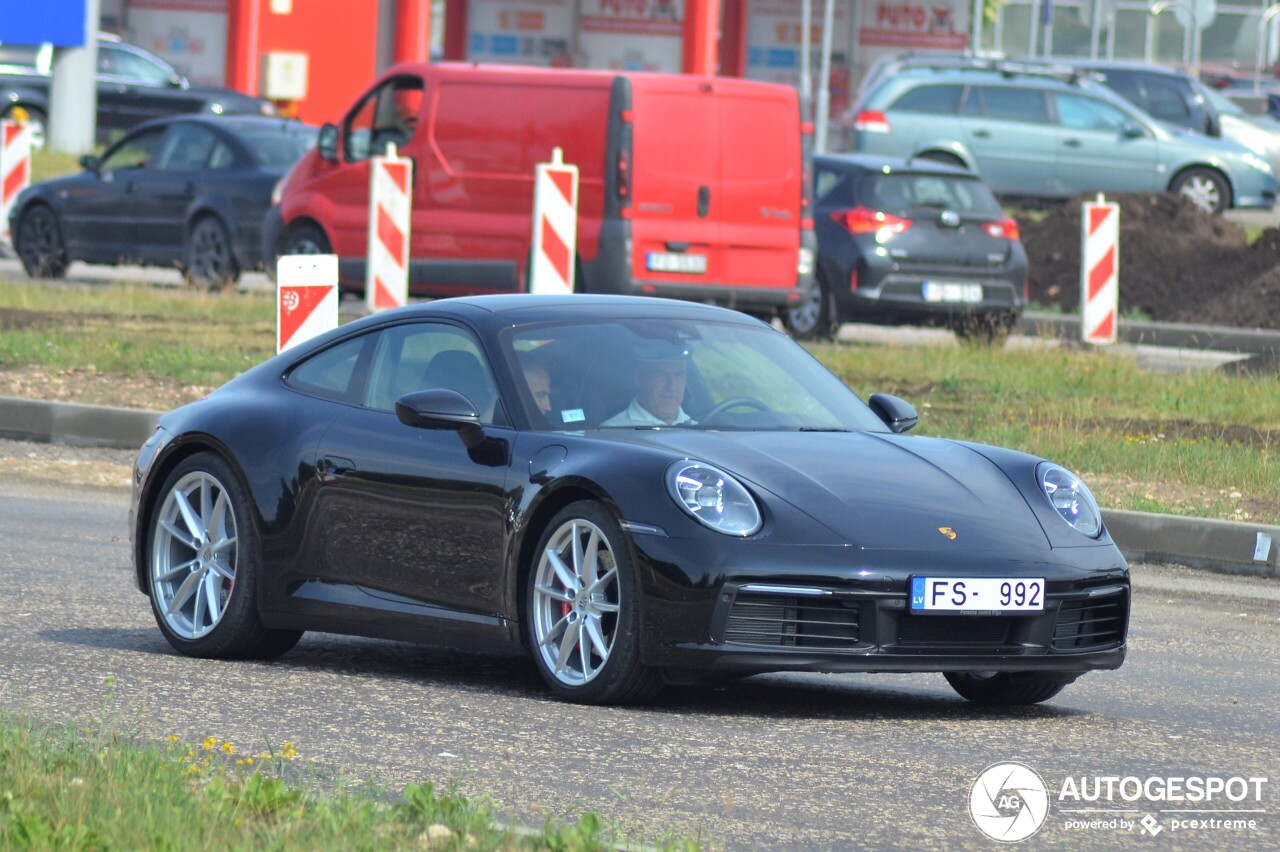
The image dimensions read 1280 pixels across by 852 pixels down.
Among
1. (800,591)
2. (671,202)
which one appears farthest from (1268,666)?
(671,202)

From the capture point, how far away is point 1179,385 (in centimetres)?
1672

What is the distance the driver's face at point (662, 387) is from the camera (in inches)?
304

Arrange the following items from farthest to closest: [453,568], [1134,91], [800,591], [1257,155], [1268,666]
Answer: [1134,91]
[1257,155]
[1268,666]
[453,568]
[800,591]

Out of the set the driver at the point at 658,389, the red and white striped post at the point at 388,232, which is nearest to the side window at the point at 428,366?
the driver at the point at 658,389

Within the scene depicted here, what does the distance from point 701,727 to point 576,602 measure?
57cm

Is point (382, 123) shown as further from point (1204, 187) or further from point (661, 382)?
point (1204, 187)

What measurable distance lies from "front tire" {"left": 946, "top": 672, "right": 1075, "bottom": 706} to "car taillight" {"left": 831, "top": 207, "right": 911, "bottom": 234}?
1373 centimetres

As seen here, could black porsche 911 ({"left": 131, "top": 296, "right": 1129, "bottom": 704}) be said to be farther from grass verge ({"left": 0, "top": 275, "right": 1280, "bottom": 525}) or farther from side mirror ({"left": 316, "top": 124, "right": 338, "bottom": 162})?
side mirror ({"left": 316, "top": 124, "right": 338, "bottom": 162})

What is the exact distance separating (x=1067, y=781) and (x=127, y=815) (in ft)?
7.78

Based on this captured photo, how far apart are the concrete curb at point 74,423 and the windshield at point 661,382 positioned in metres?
7.21

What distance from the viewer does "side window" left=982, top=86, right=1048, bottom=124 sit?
31141 mm

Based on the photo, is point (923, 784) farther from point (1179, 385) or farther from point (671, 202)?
point (671, 202)

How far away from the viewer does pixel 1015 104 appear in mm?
31234

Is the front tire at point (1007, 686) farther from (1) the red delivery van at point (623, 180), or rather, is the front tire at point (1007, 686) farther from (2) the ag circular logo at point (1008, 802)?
(1) the red delivery van at point (623, 180)
